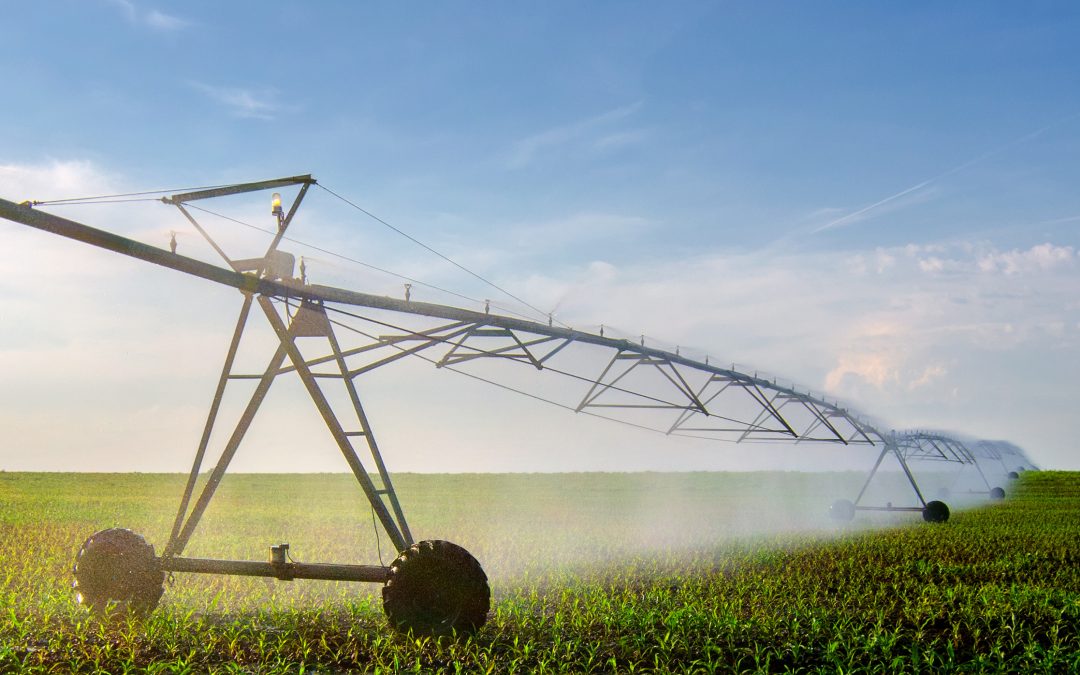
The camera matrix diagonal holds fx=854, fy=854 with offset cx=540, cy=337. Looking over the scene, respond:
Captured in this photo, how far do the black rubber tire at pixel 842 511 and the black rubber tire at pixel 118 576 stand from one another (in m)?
25.0

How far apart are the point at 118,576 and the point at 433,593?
454 cm

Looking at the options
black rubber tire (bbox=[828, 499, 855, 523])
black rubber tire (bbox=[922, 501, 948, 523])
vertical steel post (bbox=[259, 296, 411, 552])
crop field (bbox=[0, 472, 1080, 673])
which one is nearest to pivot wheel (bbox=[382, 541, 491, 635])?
crop field (bbox=[0, 472, 1080, 673])

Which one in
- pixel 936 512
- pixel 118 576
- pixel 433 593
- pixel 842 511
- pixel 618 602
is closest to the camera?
pixel 433 593

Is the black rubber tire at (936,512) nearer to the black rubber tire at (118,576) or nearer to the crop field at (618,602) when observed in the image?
the crop field at (618,602)

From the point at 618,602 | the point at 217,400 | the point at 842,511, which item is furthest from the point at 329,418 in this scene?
the point at 842,511

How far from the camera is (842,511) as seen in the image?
101 feet

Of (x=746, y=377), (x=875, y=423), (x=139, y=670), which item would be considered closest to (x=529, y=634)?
(x=139, y=670)

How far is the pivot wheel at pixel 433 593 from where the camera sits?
9656 mm

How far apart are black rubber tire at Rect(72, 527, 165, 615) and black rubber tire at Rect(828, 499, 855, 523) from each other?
24975mm

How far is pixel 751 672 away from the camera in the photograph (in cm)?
914

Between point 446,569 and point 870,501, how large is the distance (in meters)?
46.1

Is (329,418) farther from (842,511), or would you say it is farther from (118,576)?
(842,511)

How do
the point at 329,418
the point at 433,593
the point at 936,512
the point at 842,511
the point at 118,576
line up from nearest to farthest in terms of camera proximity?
the point at 433,593 → the point at 329,418 → the point at 118,576 → the point at 936,512 → the point at 842,511

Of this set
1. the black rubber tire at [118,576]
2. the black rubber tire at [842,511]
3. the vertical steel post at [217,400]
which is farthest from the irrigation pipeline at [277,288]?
the black rubber tire at [842,511]
